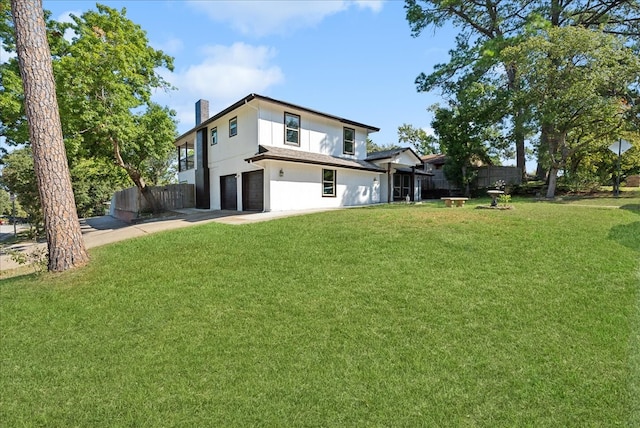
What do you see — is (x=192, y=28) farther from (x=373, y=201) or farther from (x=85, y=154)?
(x=373, y=201)

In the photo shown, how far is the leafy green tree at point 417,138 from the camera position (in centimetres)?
4269

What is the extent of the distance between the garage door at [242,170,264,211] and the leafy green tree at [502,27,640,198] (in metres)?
13.6

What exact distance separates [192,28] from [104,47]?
23.0 feet

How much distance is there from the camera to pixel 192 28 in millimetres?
Answer: 10445

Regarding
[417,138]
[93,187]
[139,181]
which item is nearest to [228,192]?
[139,181]

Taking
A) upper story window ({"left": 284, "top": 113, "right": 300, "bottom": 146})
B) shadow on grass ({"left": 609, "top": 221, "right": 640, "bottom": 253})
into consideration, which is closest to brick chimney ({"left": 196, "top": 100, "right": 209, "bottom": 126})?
upper story window ({"left": 284, "top": 113, "right": 300, "bottom": 146})

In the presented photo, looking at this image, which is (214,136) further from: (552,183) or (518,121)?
(552,183)

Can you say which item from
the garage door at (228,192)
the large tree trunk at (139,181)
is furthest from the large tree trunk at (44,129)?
the garage door at (228,192)

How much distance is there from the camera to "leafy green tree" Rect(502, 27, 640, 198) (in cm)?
1429

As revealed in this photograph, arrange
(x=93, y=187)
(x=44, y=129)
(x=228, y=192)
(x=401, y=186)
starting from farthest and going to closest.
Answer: (x=93, y=187), (x=401, y=186), (x=228, y=192), (x=44, y=129)

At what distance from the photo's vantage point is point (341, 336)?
4.00m

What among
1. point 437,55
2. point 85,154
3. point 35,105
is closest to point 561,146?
point 437,55

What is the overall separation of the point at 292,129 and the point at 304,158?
2088 millimetres

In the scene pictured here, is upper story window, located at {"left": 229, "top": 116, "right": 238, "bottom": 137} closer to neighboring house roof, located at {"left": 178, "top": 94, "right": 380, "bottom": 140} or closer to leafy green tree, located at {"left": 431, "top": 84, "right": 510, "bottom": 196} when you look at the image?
neighboring house roof, located at {"left": 178, "top": 94, "right": 380, "bottom": 140}
